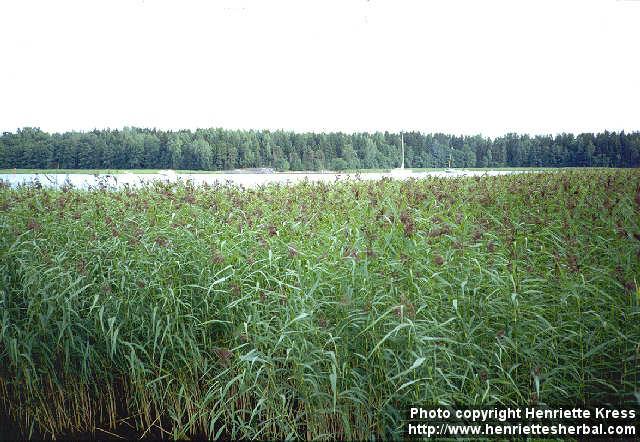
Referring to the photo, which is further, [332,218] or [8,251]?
[332,218]

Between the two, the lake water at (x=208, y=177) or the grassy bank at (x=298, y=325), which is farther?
the lake water at (x=208, y=177)

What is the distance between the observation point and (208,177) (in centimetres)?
795

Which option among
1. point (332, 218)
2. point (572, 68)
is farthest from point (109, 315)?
point (572, 68)

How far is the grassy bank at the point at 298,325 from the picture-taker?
2.88 meters

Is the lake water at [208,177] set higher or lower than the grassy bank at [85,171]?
lower

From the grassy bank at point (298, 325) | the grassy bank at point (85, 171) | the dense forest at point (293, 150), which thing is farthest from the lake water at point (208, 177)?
the grassy bank at point (298, 325)

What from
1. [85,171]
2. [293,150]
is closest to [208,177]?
[85,171]

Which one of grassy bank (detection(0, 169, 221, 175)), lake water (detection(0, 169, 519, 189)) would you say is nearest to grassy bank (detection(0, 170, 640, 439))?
lake water (detection(0, 169, 519, 189))

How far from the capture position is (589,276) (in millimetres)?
3809

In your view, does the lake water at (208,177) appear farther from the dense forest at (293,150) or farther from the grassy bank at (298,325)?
the grassy bank at (298,325)

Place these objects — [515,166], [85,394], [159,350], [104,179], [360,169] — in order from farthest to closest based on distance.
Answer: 1. [515,166]
2. [360,169]
3. [104,179]
4. [85,394]
5. [159,350]

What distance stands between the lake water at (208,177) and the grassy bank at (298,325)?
1.87 metres

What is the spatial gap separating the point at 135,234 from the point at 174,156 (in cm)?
515

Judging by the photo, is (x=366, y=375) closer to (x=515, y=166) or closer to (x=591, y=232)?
(x=591, y=232)
